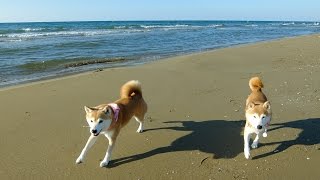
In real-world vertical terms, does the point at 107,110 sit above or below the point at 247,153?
above

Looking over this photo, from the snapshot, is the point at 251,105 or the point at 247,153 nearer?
the point at 247,153

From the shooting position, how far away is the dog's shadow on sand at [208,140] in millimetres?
4961

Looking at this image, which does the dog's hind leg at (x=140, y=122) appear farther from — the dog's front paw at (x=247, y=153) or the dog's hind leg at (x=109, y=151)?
the dog's front paw at (x=247, y=153)

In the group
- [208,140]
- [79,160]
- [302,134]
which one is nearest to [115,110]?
[79,160]

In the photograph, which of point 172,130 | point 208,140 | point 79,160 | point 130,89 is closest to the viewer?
point 79,160

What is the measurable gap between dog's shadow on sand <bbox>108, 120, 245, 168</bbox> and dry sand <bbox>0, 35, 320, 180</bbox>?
0.04 ft

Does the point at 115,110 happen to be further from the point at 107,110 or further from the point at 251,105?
the point at 251,105

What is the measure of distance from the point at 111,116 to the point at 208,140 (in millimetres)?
1506

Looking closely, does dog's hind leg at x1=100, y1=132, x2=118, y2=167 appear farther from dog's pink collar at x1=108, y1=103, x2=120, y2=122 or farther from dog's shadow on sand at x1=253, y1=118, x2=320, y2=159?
dog's shadow on sand at x1=253, y1=118, x2=320, y2=159

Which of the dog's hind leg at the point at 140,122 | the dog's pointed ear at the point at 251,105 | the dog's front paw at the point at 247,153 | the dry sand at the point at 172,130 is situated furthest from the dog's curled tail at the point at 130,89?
the dog's front paw at the point at 247,153

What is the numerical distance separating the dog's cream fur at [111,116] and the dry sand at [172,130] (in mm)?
185

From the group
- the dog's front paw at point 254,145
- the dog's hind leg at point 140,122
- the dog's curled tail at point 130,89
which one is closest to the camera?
the dog's front paw at point 254,145

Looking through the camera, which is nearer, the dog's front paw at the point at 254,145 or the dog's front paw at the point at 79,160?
the dog's front paw at the point at 79,160

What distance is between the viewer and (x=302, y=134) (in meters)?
5.47
